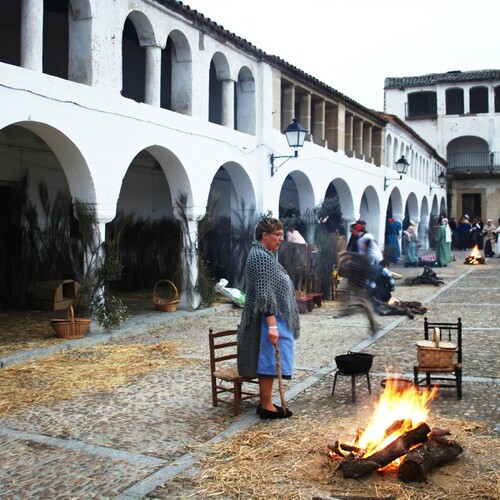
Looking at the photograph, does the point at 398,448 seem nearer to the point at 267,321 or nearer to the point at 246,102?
the point at 267,321

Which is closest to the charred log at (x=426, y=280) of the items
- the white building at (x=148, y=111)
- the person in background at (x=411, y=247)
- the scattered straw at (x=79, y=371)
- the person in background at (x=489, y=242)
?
the white building at (x=148, y=111)

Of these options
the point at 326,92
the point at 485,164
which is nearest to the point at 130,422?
Answer: the point at 326,92

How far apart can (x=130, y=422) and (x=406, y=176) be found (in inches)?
970

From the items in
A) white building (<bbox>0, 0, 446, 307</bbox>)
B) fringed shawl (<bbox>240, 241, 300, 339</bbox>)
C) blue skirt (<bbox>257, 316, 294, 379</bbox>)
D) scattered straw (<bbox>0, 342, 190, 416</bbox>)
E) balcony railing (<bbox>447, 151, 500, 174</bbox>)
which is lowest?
scattered straw (<bbox>0, 342, 190, 416</bbox>)

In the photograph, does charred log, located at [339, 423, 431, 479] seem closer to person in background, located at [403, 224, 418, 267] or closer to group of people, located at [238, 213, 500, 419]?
group of people, located at [238, 213, 500, 419]

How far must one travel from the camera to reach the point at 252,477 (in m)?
4.34

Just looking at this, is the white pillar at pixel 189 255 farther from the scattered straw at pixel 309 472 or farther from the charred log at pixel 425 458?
the charred log at pixel 425 458

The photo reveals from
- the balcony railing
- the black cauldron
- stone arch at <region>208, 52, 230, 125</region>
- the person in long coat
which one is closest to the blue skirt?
the black cauldron

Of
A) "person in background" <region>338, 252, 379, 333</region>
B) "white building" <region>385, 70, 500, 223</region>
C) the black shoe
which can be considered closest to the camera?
the black shoe

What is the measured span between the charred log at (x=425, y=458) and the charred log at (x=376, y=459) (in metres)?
0.07

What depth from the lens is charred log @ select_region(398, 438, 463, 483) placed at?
420 centimetres

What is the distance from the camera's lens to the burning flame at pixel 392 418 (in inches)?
180

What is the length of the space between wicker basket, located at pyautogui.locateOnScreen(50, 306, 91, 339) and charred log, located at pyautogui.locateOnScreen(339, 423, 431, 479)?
5900mm

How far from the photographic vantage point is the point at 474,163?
134 ft
